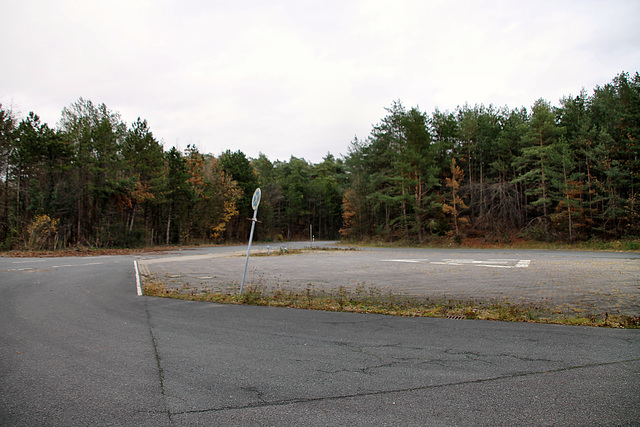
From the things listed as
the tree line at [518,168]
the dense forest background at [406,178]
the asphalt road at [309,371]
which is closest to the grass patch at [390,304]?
the asphalt road at [309,371]

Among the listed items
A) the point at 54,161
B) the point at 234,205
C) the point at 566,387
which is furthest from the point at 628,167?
the point at 54,161

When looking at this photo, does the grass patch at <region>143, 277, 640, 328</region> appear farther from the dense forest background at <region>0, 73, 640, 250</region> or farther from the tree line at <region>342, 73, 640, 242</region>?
the tree line at <region>342, 73, 640, 242</region>

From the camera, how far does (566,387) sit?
9.97 feet

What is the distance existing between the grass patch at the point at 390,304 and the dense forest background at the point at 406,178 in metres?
23.0

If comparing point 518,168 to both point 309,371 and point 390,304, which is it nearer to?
point 390,304

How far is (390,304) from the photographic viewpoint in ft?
22.8

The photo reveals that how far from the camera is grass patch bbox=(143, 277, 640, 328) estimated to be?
555 centimetres

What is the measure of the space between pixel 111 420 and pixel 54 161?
3153 cm

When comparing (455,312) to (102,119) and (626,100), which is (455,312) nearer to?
(102,119)

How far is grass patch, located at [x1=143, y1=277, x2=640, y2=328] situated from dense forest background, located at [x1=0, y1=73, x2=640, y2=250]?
23.0m

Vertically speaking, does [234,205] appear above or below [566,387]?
above

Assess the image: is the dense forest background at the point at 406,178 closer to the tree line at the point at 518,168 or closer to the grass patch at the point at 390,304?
the tree line at the point at 518,168

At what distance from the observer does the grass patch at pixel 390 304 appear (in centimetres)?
555

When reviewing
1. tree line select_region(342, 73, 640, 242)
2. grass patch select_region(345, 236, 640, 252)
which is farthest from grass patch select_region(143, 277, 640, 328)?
tree line select_region(342, 73, 640, 242)
